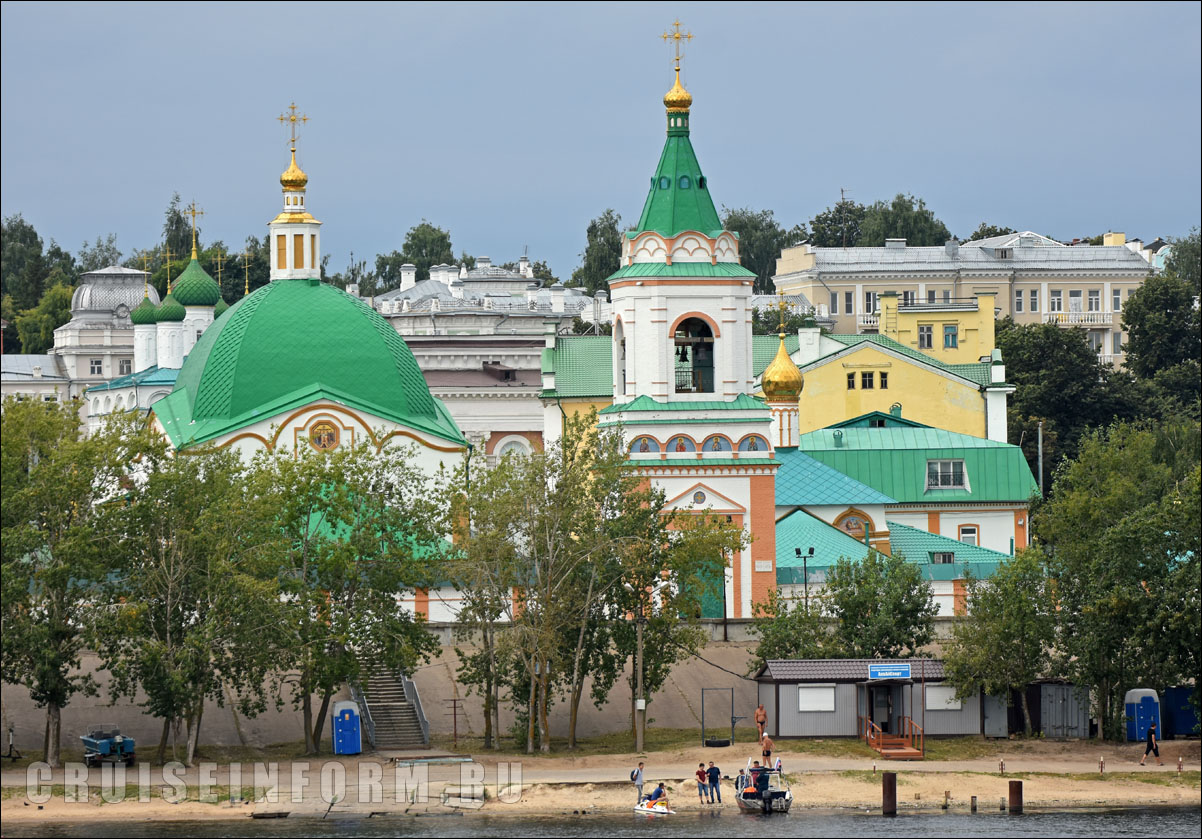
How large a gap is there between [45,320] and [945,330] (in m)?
55.9

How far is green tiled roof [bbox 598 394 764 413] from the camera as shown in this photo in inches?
2071

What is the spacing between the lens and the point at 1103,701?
147 ft

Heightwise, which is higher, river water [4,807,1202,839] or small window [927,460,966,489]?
small window [927,460,966,489]

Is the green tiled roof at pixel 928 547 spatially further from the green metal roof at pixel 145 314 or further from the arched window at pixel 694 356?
the green metal roof at pixel 145 314

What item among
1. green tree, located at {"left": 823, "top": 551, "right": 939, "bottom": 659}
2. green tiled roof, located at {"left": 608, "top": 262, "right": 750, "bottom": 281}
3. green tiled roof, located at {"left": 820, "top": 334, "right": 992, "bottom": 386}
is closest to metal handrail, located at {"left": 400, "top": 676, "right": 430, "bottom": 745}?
green tree, located at {"left": 823, "top": 551, "right": 939, "bottom": 659}

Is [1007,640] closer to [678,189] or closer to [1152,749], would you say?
[1152,749]

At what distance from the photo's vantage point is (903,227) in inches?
4660

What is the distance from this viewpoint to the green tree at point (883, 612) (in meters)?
46.2

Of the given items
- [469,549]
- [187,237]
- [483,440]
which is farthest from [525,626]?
[187,237]

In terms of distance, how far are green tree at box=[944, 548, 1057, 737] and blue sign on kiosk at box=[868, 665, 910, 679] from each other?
82 centimetres

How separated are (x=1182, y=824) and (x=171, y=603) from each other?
1745cm

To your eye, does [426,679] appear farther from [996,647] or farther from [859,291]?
[859,291]

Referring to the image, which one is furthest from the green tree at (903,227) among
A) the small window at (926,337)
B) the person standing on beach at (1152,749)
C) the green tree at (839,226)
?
the person standing on beach at (1152,749)

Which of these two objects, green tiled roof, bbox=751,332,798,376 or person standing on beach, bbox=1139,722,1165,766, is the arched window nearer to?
person standing on beach, bbox=1139,722,1165,766
